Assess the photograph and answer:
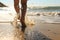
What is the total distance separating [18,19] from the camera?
23.9ft

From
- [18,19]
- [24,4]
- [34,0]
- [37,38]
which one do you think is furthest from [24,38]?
[34,0]

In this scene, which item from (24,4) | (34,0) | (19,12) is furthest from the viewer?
(34,0)

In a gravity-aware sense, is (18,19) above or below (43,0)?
above

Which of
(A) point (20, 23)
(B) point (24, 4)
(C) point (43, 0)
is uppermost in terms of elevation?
(B) point (24, 4)

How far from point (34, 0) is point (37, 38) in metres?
24.8

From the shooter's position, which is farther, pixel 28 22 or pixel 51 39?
pixel 28 22

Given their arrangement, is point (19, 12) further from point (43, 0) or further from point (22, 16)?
point (43, 0)

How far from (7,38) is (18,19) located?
2372 mm

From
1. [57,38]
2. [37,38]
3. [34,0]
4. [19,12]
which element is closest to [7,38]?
[37,38]

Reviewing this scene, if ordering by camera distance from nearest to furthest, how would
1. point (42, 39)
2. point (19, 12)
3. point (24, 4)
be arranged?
point (42, 39) → point (24, 4) → point (19, 12)

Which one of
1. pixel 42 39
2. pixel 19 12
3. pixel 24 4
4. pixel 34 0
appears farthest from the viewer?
pixel 34 0

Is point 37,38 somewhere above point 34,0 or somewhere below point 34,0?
above

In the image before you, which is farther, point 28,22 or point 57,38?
point 28,22

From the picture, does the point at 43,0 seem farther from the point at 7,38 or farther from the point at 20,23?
the point at 7,38
